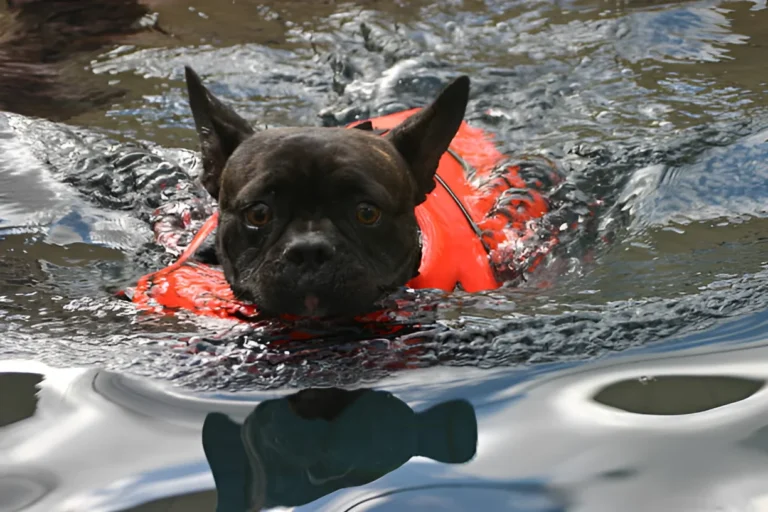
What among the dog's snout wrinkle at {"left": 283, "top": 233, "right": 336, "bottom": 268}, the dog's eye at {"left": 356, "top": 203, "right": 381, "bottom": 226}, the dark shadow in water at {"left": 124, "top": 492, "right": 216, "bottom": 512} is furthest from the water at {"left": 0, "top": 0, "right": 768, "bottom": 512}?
the dog's eye at {"left": 356, "top": 203, "right": 381, "bottom": 226}

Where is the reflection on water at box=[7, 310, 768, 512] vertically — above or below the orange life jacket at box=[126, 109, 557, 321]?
above

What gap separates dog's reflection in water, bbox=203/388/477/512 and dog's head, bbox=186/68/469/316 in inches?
19.5

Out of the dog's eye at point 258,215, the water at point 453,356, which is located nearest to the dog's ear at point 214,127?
the dog's eye at point 258,215

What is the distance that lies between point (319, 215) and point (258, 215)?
0.24m

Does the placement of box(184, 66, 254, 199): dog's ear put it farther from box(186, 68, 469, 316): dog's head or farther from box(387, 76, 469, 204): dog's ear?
box(387, 76, 469, 204): dog's ear

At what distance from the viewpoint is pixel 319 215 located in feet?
10.9

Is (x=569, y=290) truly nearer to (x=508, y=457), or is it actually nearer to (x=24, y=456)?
(x=508, y=457)

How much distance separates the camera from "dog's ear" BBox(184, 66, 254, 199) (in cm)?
383

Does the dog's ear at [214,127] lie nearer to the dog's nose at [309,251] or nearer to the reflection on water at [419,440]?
the dog's nose at [309,251]

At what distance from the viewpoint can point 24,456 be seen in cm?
246

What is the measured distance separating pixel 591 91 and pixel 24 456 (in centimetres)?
533

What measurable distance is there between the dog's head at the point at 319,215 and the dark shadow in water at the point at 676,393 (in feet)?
3.26

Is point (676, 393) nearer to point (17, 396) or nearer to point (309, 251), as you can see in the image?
point (309, 251)

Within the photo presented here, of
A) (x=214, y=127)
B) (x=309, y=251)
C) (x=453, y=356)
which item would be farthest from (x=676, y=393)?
(x=214, y=127)
